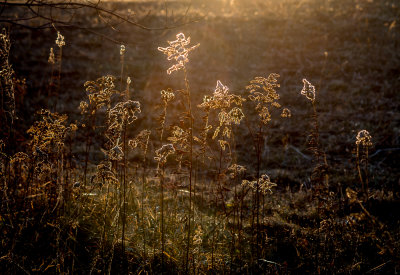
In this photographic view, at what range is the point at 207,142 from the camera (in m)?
7.39

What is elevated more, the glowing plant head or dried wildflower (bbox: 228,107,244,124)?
the glowing plant head

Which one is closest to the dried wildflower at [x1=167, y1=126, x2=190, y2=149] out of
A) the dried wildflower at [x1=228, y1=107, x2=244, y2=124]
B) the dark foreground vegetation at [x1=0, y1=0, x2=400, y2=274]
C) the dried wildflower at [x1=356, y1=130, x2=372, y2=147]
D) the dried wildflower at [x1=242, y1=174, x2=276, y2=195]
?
the dark foreground vegetation at [x1=0, y1=0, x2=400, y2=274]

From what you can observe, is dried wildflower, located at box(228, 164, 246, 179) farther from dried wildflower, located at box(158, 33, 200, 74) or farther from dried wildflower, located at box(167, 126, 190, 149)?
dried wildflower, located at box(158, 33, 200, 74)

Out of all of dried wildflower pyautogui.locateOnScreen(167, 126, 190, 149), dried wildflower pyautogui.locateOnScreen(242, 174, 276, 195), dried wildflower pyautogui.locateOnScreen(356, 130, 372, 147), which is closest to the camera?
dried wildflower pyautogui.locateOnScreen(167, 126, 190, 149)

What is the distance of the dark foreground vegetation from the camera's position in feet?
8.92

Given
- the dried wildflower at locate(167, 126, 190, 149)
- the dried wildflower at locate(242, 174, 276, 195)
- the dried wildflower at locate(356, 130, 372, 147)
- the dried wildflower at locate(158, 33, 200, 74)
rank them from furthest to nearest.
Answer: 1. the dried wildflower at locate(242, 174, 276, 195)
2. the dried wildflower at locate(356, 130, 372, 147)
3. the dried wildflower at locate(167, 126, 190, 149)
4. the dried wildflower at locate(158, 33, 200, 74)

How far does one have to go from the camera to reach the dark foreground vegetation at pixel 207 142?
2719 mm

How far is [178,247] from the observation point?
324cm

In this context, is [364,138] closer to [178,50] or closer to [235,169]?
[235,169]

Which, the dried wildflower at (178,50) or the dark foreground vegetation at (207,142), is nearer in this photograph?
the dried wildflower at (178,50)

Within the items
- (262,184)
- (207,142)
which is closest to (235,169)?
(262,184)

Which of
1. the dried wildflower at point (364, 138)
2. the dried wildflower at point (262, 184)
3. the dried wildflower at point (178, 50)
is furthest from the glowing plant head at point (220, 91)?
the dried wildflower at point (364, 138)

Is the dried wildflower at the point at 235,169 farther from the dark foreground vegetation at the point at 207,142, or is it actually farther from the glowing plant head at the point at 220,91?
the glowing plant head at the point at 220,91

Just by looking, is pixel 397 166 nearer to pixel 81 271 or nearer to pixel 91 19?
pixel 81 271
